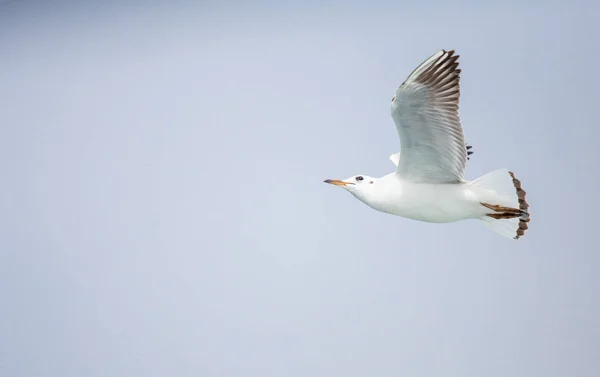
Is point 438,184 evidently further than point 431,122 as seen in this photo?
Yes

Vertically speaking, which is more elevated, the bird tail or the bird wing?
the bird wing

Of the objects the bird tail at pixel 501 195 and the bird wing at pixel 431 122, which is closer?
the bird wing at pixel 431 122

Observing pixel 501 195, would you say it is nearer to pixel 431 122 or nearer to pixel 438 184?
pixel 438 184

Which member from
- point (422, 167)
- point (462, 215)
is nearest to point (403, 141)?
point (422, 167)

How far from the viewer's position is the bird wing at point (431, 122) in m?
1.84

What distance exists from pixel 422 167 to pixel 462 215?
5.8 inches

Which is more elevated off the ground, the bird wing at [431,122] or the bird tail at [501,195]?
the bird wing at [431,122]

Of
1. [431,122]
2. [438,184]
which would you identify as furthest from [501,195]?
[431,122]

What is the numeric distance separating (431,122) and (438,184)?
19 centimetres

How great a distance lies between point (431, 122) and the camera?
6.29 ft

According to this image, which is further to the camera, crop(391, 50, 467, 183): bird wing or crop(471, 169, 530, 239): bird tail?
crop(471, 169, 530, 239): bird tail

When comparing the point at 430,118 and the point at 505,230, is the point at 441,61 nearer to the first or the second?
the point at 430,118

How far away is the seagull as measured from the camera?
1.92m

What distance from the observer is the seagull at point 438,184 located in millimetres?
1925
